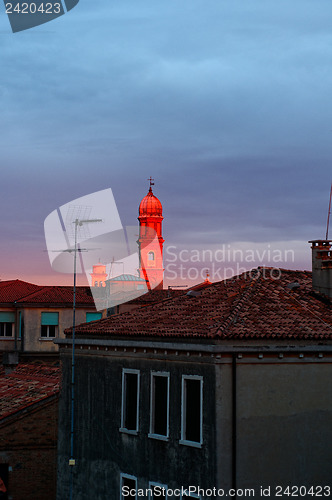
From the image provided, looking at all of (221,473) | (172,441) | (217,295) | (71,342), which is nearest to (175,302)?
(217,295)

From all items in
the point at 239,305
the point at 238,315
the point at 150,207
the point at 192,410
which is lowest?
the point at 192,410

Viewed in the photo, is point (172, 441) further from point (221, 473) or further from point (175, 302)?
point (175, 302)

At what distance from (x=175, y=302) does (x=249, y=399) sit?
18.1 feet

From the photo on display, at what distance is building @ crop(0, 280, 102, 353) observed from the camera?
41.0 meters

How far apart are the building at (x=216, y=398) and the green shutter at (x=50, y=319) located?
2197 centimetres

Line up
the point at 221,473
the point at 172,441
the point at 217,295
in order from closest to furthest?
the point at 221,473
the point at 172,441
the point at 217,295

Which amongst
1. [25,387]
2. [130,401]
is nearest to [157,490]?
[130,401]

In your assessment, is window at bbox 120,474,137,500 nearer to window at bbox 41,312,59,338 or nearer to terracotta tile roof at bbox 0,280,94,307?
terracotta tile roof at bbox 0,280,94,307

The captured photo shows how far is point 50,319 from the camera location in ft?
136

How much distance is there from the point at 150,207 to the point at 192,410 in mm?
66911

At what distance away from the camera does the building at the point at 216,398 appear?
1591 centimetres

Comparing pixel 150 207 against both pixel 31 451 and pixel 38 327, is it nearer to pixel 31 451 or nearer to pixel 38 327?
pixel 38 327

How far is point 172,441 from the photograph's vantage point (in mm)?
16984

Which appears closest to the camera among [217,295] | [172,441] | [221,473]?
[221,473]
